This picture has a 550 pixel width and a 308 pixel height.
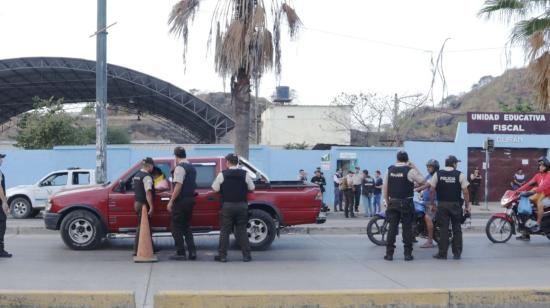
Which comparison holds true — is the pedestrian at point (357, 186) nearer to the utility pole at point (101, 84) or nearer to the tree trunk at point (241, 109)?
the tree trunk at point (241, 109)

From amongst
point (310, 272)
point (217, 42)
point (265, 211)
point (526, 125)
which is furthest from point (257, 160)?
point (310, 272)

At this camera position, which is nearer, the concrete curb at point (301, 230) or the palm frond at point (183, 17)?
the concrete curb at point (301, 230)

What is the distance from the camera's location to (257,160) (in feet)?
90.8

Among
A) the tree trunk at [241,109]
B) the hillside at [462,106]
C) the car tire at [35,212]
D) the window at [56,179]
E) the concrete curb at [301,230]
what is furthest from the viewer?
the hillside at [462,106]

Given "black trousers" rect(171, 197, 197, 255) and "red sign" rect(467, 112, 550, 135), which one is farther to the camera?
"red sign" rect(467, 112, 550, 135)

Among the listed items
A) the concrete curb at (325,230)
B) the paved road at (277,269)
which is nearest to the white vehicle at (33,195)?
the paved road at (277,269)

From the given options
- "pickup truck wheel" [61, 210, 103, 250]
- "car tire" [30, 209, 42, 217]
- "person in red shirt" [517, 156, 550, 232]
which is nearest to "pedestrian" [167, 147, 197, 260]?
"pickup truck wheel" [61, 210, 103, 250]

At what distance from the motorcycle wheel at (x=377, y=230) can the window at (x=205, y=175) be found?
10.9 ft

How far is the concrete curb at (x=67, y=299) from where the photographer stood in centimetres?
722

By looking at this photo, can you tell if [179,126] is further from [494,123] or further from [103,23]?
[103,23]

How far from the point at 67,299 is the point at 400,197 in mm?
6092

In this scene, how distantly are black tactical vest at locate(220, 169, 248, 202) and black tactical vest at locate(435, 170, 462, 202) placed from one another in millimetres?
3432

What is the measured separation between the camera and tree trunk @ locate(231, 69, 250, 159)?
62.1 ft

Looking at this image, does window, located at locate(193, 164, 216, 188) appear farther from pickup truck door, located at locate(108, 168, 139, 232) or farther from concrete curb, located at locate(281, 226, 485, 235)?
concrete curb, located at locate(281, 226, 485, 235)
